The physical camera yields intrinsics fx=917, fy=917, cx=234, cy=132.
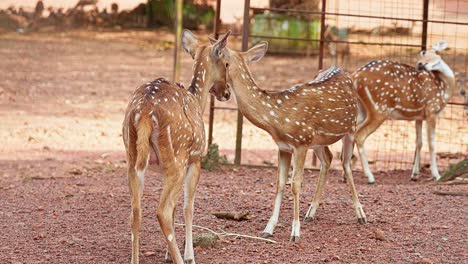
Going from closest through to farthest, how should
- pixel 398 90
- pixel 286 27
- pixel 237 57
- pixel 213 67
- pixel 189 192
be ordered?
pixel 189 192
pixel 213 67
pixel 237 57
pixel 398 90
pixel 286 27

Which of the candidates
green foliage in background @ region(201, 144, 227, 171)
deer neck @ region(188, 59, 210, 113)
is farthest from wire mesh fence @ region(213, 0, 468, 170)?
deer neck @ region(188, 59, 210, 113)

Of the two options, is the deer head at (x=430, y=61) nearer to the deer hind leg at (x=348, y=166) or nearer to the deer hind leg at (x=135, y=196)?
the deer hind leg at (x=348, y=166)

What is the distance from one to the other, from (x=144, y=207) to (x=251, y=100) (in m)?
1.66

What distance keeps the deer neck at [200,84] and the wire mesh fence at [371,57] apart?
3.43m

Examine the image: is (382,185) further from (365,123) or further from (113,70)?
(113,70)

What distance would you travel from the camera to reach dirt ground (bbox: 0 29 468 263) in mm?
7379

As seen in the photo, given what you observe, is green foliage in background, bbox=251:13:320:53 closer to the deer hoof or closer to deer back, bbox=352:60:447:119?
deer back, bbox=352:60:447:119

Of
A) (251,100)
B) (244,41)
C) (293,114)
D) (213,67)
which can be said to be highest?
(244,41)

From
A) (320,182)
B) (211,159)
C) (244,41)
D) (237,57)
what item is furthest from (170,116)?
(244,41)

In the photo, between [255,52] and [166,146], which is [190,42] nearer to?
[255,52]

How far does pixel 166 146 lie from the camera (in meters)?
6.59

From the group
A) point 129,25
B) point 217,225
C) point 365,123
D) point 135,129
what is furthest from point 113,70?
point 135,129

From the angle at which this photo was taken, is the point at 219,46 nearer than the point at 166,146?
No

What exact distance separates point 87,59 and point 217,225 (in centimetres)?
1153
